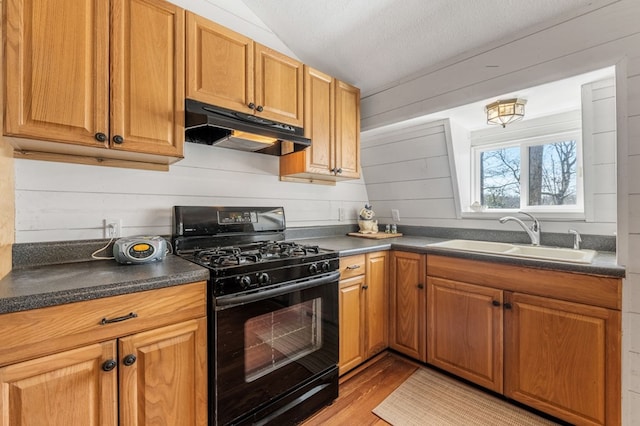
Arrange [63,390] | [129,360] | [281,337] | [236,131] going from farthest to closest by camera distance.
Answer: [236,131]
[281,337]
[129,360]
[63,390]

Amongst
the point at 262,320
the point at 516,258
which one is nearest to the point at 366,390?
the point at 262,320

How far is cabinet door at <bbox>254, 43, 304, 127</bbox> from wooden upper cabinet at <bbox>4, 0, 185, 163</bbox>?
0.47m

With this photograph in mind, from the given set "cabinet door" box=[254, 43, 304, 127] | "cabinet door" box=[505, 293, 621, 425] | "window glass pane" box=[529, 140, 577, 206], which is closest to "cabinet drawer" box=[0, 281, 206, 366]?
"cabinet door" box=[254, 43, 304, 127]

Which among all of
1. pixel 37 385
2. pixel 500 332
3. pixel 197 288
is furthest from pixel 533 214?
pixel 37 385

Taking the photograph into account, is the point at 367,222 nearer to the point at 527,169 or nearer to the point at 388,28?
the point at 527,169

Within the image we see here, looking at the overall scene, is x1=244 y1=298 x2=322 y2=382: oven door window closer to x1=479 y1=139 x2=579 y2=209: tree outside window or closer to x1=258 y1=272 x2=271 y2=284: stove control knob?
x1=258 y1=272 x2=271 y2=284: stove control knob

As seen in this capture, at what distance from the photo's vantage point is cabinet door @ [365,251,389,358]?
7.10 ft

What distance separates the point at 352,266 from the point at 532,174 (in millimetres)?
1651

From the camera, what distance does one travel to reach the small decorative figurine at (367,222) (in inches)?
113

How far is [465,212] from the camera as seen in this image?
249cm

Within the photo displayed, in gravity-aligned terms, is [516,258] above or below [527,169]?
below

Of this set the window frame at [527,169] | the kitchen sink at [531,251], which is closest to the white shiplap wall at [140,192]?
the kitchen sink at [531,251]

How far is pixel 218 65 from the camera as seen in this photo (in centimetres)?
168

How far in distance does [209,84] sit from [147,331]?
1329 millimetres
